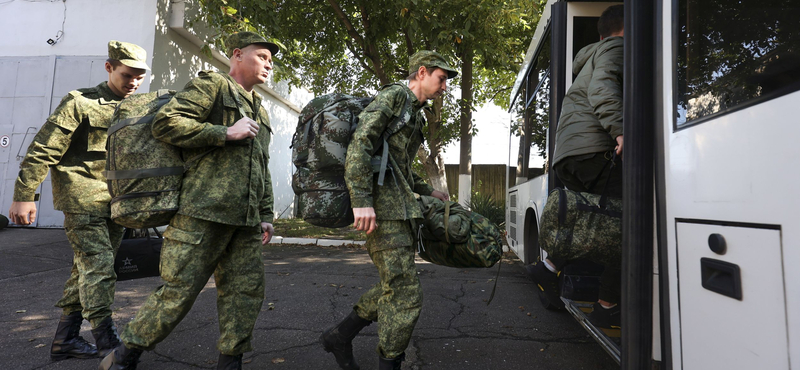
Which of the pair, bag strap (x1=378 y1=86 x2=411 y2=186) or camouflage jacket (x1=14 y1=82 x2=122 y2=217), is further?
camouflage jacket (x1=14 y1=82 x2=122 y2=217)

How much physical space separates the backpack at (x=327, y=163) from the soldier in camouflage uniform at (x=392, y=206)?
0.24ft

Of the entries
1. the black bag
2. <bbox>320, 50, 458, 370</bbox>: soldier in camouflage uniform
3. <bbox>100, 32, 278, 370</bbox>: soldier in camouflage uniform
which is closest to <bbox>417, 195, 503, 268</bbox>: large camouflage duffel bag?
<bbox>320, 50, 458, 370</bbox>: soldier in camouflage uniform

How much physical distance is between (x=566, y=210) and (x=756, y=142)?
3.94ft

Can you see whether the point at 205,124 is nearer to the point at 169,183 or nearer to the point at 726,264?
the point at 169,183

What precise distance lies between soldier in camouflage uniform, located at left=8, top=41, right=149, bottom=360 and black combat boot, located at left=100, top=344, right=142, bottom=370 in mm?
527

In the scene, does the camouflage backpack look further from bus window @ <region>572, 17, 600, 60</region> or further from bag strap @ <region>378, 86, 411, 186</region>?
bus window @ <region>572, 17, 600, 60</region>

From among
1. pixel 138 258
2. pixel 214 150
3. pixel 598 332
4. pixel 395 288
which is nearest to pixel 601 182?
pixel 598 332

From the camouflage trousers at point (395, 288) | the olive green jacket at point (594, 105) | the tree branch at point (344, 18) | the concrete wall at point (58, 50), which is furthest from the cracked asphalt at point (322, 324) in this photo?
the tree branch at point (344, 18)

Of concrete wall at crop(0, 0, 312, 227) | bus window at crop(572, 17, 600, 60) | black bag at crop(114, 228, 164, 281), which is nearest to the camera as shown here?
black bag at crop(114, 228, 164, 281)

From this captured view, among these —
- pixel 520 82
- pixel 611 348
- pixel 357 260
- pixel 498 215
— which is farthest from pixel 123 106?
pixel 498 215

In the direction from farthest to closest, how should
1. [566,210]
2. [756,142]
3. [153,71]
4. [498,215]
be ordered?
[498,215], [153,71], [566,210], [756,142]

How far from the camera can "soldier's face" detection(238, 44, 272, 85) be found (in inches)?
96.0

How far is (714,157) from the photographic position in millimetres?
1413

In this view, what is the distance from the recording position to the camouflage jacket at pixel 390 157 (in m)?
2.18
